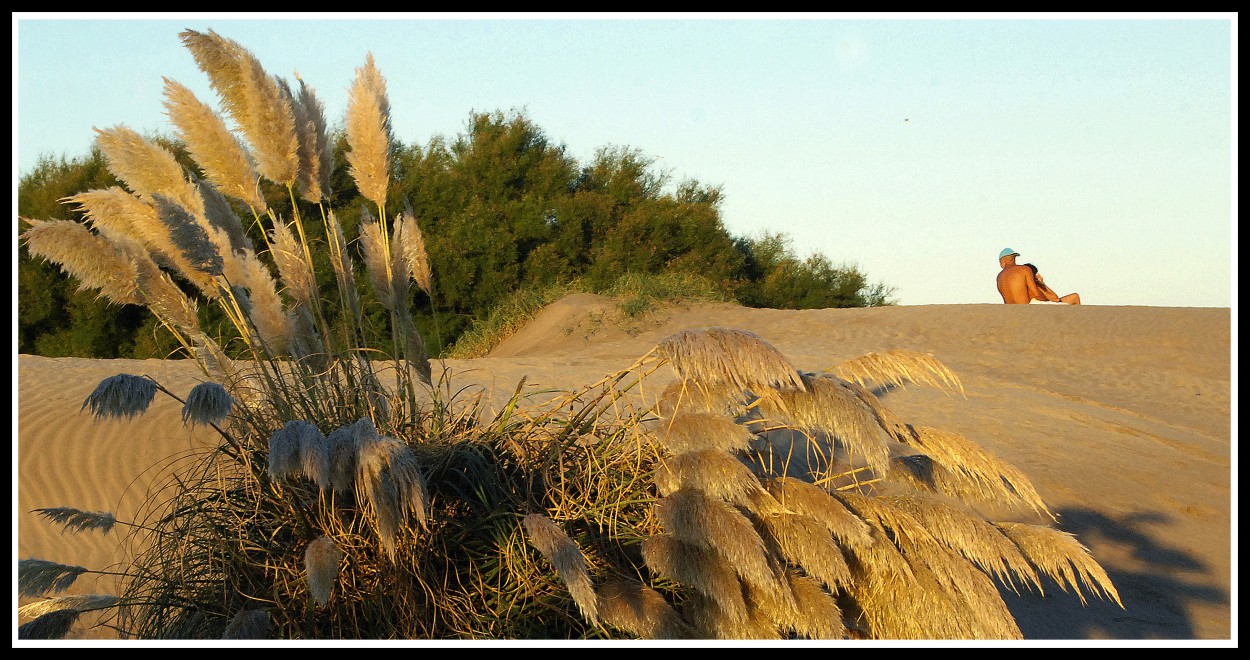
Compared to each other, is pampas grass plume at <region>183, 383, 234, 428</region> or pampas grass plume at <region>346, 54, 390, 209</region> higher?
pampas grass plume at <region>346, 54, 390, 209</region>

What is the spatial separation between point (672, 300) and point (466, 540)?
13.4 meters

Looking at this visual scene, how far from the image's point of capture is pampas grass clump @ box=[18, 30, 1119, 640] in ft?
11.1

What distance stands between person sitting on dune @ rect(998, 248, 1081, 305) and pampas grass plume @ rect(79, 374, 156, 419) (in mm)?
16551

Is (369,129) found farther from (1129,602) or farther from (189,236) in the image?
(1129,602)

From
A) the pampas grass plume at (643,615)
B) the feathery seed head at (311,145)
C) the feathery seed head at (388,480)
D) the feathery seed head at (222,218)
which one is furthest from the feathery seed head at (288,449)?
the feathery seed head at (311,145)

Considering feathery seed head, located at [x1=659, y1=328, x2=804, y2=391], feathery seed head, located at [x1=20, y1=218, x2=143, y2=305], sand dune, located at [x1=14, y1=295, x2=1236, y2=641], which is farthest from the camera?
sand dune, located at [x1=14, y1=295, x2=1236, y2=641]

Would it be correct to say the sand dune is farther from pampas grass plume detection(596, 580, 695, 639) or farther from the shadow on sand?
pampas grass plume detection(596, 580, 695, 639)

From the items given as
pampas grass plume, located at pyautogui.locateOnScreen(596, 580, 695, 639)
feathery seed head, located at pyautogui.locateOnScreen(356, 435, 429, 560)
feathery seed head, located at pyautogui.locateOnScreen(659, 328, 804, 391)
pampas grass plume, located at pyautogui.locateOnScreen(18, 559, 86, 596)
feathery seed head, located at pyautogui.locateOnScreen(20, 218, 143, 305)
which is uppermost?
feathery seed head, located at pyautogui.locateOnScreen(20, 218, 143, 305)

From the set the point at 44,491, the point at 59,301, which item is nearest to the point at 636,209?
the point at 59,301

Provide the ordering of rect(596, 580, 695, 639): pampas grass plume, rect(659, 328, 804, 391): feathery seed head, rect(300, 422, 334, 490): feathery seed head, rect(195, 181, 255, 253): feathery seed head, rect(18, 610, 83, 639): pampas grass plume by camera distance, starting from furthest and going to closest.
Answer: rect(195, 181, 255, 253): feathery seed head → rect(18, 610, 83, 639): pampas grass plume → rect(596, 580, 695, 639): pampas grass plume → rect(659, 328, 804, 391): feathery seed head → rect(300, 422, 334, 490): feathery seed head

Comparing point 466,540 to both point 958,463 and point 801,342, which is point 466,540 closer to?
point 958,463

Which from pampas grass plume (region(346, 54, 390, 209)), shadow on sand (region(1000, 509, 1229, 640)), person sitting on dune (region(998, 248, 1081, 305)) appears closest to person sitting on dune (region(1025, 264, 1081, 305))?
person sitting on dune (region(998, 248, 1081, 305))

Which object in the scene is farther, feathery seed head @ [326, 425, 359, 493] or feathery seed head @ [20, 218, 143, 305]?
feathery seed head @ [20, 218, 143, 305]

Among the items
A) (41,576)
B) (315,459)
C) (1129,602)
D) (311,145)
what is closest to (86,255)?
(311,145)
